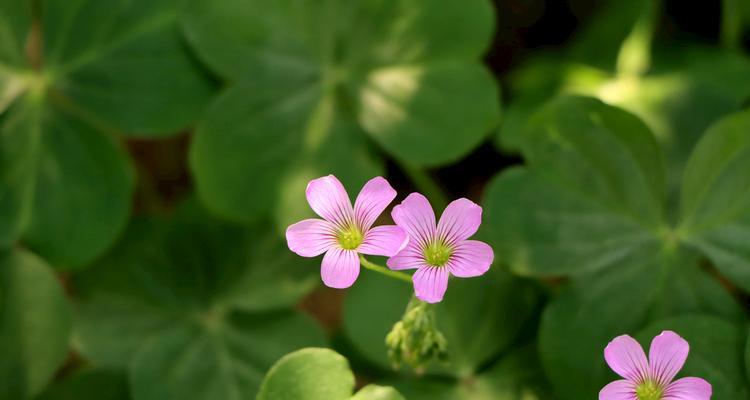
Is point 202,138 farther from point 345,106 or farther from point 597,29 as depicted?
point 597,29

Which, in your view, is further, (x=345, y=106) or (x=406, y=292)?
(x=345, y=106)

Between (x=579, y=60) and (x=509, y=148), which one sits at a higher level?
(x=579, y=60)

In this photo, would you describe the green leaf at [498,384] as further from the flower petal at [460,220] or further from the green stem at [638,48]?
the green stem at [638,48]

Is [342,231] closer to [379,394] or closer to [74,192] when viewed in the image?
[379,394]

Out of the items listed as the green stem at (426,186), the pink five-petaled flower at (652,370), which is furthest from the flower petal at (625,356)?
the green stem at (426,186)

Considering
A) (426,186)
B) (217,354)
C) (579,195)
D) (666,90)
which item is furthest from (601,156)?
(217,354)

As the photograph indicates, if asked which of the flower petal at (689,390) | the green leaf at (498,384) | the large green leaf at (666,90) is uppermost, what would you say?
the large green leaf at (666,90)

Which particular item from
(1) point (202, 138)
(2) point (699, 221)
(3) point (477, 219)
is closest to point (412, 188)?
(1) point (202, 138)
